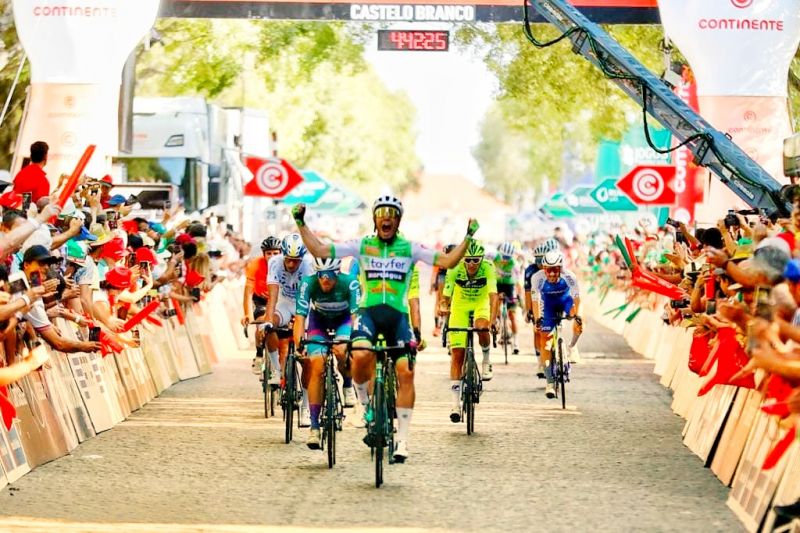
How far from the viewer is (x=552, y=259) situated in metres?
20.3

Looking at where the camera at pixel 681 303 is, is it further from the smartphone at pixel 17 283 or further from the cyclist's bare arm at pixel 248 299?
the smartphone at pixel 17 283

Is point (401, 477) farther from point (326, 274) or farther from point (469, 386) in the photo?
point (469, 386)

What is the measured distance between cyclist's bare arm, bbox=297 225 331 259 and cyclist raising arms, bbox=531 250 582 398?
6.61 metres

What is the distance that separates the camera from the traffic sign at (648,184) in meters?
31.4

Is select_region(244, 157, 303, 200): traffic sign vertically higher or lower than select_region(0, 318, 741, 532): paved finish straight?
higher

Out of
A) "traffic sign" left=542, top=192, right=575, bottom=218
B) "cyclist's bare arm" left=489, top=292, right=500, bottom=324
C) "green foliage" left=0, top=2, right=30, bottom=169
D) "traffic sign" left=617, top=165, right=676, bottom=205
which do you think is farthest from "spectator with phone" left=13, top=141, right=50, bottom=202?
"traffic sign" left=542, top=192, right=575, bottom=218

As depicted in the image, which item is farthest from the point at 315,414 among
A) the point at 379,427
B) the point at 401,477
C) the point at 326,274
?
the point at 379,427

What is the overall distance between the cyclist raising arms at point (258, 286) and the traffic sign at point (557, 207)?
39.1 meters

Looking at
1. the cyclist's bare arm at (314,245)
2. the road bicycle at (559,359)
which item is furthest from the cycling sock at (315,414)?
the road bicycle at (559,359)

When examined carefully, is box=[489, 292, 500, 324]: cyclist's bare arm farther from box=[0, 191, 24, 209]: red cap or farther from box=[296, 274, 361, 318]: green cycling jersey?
box=[0, 191, 24, 209]: red cap

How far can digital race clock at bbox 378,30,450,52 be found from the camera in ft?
79.9

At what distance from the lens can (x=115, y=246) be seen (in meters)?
17.7

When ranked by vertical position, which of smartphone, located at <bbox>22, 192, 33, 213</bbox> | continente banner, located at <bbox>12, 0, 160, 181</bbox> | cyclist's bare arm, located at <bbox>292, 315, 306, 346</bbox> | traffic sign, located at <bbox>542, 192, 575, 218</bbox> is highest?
continente banner, located at <bbox>12, 0, 160, 181</bbox>

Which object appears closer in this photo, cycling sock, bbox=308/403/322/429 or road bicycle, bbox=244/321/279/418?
cycling sock, bbox=308/403/322/429
